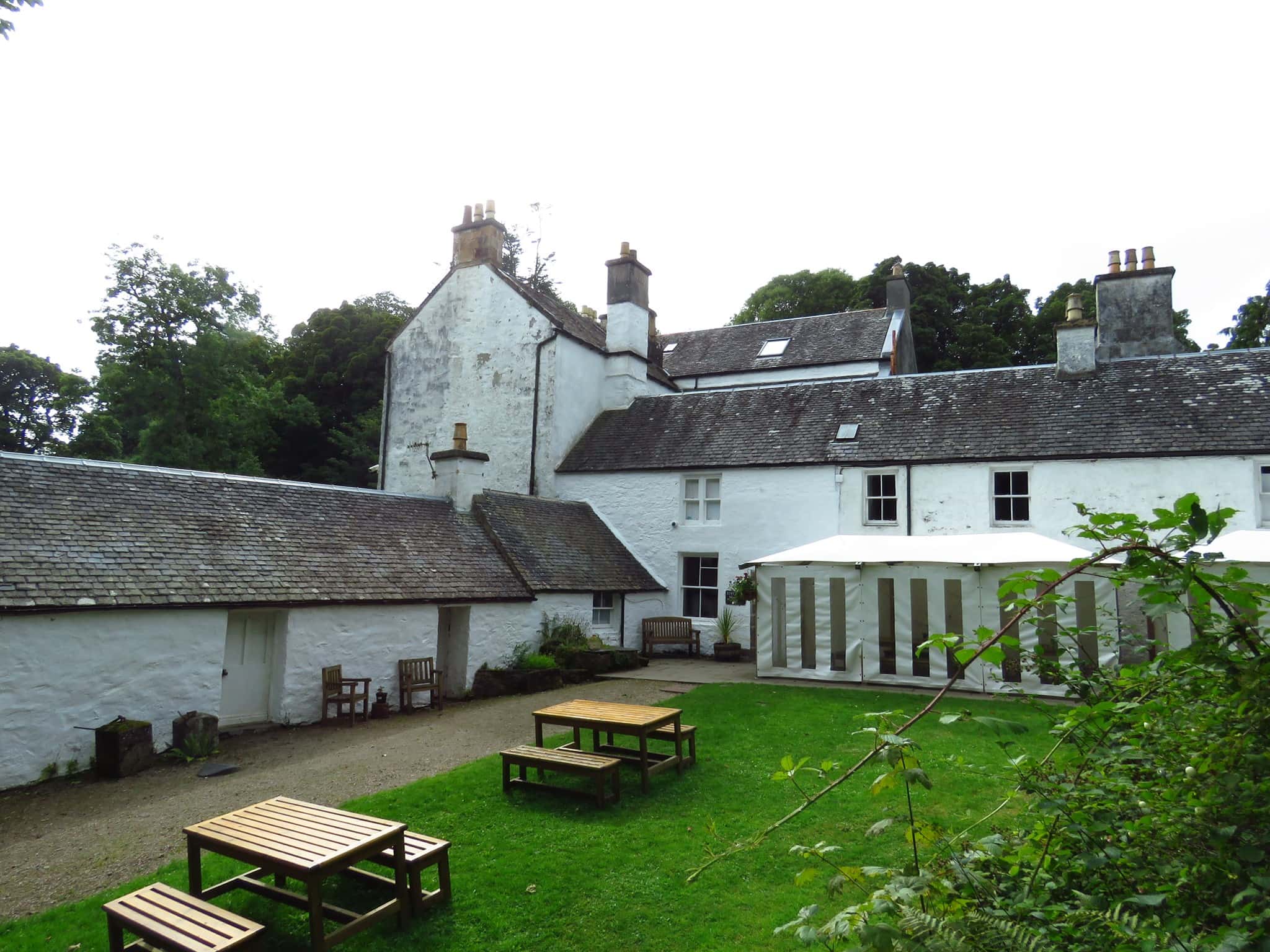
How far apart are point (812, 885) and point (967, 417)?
15.7 metres

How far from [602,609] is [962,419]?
33.1 feet

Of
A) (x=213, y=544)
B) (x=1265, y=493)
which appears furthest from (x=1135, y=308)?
(x=213, y=544)

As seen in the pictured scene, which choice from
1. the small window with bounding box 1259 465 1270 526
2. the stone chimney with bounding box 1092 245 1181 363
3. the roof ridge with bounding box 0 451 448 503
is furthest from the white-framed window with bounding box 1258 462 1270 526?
the roof ridge with bounding box 0 451 448 503

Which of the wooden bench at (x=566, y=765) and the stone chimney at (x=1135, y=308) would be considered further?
the stone chimney at (x=1135, y=308)

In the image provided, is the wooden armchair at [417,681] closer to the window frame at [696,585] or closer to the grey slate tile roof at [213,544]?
the grey slate tile roof at [213,544]

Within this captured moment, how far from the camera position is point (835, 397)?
21.5m

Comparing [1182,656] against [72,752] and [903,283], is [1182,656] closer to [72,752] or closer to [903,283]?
[72,752]

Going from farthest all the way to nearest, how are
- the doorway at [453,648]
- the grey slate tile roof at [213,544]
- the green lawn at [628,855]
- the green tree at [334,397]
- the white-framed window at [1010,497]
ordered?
the green tree at [334,397], the white-framed window at [1010,497], the doorway at [453,648], the grey slate tile roof at [213,544], the green lawn at [628,855]

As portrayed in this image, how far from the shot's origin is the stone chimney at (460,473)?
57.2 ft

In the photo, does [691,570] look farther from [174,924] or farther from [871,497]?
[174,924]

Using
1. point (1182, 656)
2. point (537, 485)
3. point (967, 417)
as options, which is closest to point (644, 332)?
point (537, 485)

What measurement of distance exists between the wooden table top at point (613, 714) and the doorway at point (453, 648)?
5778 mm

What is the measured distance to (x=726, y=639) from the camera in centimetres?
1947

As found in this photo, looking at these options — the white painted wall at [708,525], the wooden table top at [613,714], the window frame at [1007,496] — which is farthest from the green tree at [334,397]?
the wooden table top at [613,714]
